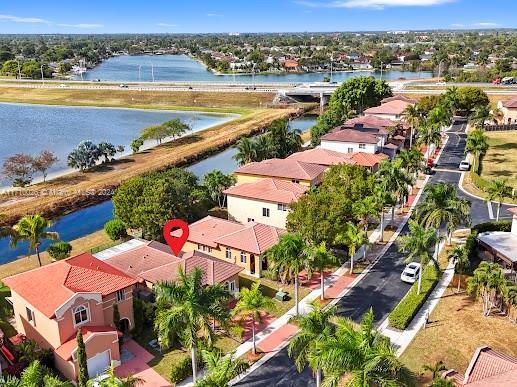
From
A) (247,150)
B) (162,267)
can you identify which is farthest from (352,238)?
(247,150)

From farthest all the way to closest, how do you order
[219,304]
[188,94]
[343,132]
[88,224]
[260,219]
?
[188,94] → [343,132] → [88,224] → [260,219] → [219,304]

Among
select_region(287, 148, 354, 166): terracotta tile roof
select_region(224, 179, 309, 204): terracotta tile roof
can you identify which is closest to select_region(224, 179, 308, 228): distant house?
select_region(224, 179, 309, 204): terracotta tile roof

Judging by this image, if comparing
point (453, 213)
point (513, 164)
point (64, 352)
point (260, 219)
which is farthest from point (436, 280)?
point (513, 164)

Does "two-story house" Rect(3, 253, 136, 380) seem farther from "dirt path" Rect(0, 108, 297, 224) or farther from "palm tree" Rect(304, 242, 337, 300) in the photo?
"dirt path" Rect(0, 108, 297, 224)

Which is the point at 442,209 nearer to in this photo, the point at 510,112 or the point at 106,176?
the point at 106,176

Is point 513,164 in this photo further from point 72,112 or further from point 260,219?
point 72,112
